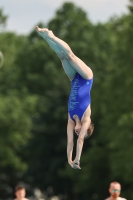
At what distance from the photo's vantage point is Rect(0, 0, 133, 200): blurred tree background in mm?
49062

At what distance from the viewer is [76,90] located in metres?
15.8

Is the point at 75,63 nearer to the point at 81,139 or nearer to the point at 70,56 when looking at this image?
the point at 70,56

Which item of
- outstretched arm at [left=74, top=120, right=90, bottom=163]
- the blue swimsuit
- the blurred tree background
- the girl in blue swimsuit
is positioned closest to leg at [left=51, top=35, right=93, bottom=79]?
the girl in blue swimsuit

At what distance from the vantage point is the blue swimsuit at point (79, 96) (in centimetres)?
1579

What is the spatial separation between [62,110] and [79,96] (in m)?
39.7

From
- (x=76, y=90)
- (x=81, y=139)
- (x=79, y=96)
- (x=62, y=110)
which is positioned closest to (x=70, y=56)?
(x=76, y=90)

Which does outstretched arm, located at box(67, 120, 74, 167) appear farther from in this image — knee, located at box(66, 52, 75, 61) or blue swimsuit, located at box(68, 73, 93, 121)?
knee, located at box(66, 52, 75, 61)

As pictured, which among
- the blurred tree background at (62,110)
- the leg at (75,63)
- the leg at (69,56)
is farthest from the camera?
the blurred tree background at (62,110)

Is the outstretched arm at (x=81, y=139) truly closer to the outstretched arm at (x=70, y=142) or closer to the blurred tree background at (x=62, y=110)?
the outstretched arm at (x=70, y=142)

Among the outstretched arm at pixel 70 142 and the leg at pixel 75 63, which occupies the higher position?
the leg at pixel 75 63

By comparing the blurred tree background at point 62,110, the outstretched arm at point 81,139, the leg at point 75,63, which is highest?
the blurred tree background at point 62,110

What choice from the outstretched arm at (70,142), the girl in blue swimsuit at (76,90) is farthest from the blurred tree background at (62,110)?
the girl in blue swimsuit at (76,90)

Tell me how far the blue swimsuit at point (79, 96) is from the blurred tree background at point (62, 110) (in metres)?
30.2

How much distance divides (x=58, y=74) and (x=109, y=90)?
1185 cm
